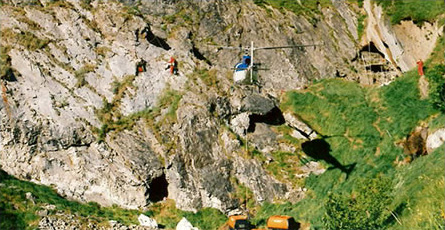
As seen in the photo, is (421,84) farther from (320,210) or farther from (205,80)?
(205,80)

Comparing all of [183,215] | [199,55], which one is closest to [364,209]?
[183,215]

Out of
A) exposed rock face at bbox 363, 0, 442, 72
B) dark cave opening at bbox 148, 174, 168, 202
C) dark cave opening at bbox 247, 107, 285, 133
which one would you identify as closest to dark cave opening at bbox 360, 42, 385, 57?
exposed rock face at bbox 363, 0, 442, 72

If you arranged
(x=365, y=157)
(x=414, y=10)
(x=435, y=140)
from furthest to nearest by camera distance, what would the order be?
(x=414, y=10) < (x=365, y=157) < (x=435, y=140)

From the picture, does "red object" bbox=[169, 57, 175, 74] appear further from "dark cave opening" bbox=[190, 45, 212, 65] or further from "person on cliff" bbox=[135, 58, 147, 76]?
"dark cave opening" bbox=[190, 45, 212, 65]

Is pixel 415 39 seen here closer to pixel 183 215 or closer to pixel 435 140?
pixel 435 140

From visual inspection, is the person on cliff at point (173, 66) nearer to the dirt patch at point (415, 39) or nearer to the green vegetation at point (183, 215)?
the green vegetation at point (183, 215)

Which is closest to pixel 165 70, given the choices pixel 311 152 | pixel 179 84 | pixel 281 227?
pixel 179 84
